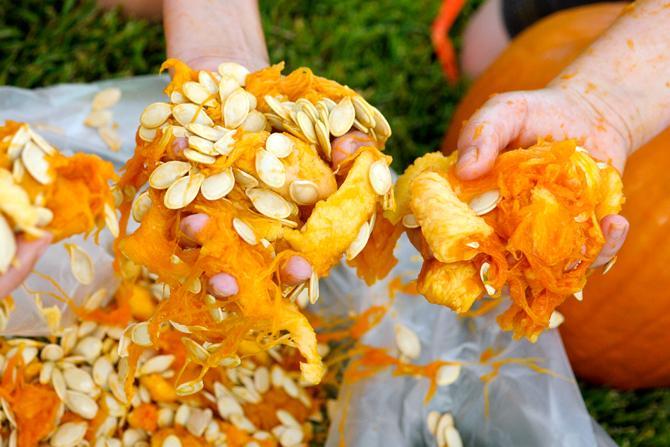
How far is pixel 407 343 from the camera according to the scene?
1.42 metres

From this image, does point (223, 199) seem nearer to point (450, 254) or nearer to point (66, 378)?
point (450, 254)

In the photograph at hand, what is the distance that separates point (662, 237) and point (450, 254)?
0.68 meters

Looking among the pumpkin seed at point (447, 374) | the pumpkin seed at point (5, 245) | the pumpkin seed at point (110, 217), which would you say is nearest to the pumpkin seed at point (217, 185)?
the pumpkin seed at point (110, 217)

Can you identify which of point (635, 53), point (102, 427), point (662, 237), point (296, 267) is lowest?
point (102, 427)

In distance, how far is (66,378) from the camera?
1.28 metres

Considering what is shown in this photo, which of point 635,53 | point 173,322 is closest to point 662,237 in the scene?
point 635,53

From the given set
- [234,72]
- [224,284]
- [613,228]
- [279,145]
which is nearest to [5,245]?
[224,284]

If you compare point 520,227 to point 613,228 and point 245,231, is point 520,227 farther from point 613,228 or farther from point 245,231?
point 245,231

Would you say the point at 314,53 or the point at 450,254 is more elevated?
the point at 450,254

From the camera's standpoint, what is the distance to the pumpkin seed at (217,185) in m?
0.92

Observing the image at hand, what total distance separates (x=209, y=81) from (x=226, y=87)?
0.14 ft

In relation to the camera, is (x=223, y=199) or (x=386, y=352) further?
(x=386, y=352)

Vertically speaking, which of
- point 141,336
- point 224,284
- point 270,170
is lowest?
point 141,336

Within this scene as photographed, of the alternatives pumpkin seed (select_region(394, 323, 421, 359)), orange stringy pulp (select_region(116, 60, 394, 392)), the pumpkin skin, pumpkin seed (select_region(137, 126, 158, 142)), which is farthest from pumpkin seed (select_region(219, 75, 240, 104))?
the pumpkin skin
